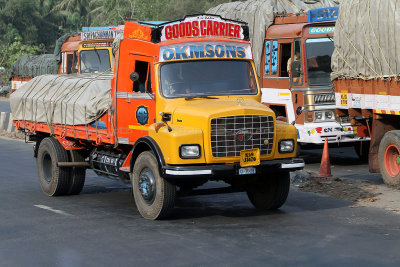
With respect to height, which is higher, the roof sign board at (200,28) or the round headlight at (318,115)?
the roof sign board at (200,28)

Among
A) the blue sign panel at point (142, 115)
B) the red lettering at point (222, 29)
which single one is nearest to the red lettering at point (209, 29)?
the red lettering at point (222, 29)

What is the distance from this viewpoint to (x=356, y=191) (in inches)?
525

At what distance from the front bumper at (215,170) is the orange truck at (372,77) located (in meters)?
3.52

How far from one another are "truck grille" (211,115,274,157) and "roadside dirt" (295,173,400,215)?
229cm

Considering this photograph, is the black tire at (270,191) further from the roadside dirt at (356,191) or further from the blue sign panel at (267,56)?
the blue sign panel at (267,56)

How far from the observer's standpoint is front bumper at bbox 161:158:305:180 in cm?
1000

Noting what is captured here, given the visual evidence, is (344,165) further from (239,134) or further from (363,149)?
(239,134)

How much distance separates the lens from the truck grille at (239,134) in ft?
33.6

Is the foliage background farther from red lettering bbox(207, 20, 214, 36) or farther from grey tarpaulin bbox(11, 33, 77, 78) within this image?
red lettering bbox(207, 20, 214, 36)

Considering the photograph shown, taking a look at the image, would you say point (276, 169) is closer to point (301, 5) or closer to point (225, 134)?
point (225, 134)

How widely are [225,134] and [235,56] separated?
5.78ft

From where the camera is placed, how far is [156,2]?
205 ft

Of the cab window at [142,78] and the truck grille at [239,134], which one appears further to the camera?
the cab window at [142,78]

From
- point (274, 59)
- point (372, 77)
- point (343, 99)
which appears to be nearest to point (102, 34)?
point (274, 59)
